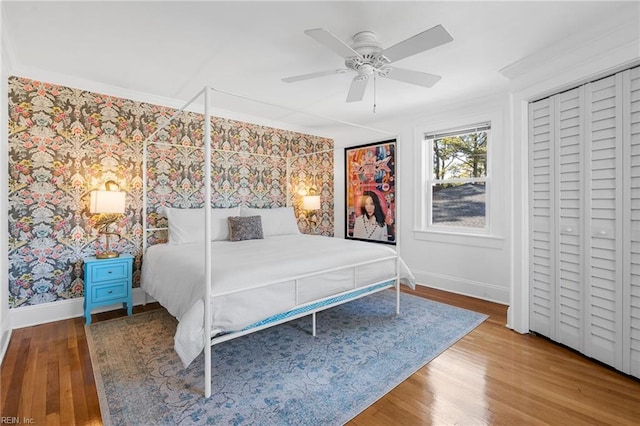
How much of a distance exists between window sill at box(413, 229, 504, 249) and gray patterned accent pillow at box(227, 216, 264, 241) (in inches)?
86.1

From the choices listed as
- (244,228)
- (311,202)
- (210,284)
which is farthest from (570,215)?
(311,202)

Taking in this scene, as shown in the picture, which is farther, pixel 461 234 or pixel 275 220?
pixel 275 220

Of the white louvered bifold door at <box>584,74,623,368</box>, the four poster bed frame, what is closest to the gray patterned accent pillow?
the four poster bed frame

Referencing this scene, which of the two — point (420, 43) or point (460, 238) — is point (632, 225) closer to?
point (420, 43)

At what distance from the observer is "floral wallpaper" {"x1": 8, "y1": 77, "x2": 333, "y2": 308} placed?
9.66ft

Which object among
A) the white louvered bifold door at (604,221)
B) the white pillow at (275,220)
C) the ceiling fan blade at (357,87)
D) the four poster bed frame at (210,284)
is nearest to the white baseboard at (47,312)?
the four poster bed frame at (210,284)

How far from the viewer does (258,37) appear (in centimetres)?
236

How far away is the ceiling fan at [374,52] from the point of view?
1.85 m

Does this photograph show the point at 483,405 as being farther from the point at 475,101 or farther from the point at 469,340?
the point at 475,101

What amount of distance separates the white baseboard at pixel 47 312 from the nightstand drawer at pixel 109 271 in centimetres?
41

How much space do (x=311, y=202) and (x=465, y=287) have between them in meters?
2.42

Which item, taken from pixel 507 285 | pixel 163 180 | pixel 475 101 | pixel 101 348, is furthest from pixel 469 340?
pixel 163 180

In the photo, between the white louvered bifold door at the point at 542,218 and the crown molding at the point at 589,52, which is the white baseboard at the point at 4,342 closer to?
the white louvered bifold door at the point at 542,218

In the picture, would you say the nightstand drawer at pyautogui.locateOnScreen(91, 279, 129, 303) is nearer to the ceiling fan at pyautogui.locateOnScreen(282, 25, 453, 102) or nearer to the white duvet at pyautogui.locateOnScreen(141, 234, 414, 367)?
the white duvet at pyautogui.locateOnScreen(141, 234, 414, 367)
